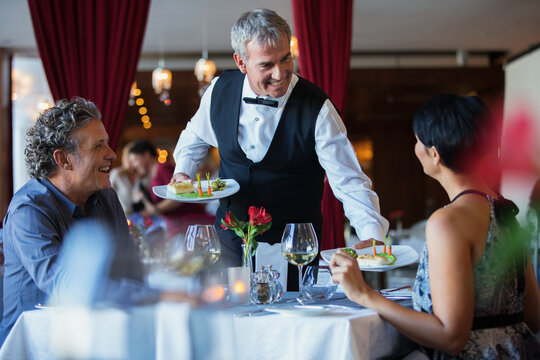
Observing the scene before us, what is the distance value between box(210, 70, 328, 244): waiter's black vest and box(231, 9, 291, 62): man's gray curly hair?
11.7 inches

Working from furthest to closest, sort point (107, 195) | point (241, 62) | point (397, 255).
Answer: point (241, 62), point (107, 195), point (397, 255)

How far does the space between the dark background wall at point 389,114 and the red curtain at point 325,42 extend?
200 inches

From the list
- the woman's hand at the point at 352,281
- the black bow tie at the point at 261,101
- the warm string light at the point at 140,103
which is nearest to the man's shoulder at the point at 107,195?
the black bow tie at the point at 261,101

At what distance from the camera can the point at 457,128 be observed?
150 cm

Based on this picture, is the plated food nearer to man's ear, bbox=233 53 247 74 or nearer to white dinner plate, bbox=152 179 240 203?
white dinner plate, bbox=152 179 240 203

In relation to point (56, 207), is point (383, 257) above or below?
below

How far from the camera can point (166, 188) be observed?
2.55 m

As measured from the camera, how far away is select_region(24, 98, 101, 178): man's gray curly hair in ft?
6.56

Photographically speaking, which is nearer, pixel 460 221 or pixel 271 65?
pixel 460 221

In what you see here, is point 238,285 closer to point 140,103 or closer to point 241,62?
point 241,62

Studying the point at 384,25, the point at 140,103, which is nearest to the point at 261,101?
the point at 384,25

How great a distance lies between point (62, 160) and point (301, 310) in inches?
38.0

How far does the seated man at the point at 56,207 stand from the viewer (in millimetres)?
1732

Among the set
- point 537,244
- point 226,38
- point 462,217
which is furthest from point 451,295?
point 226,38
